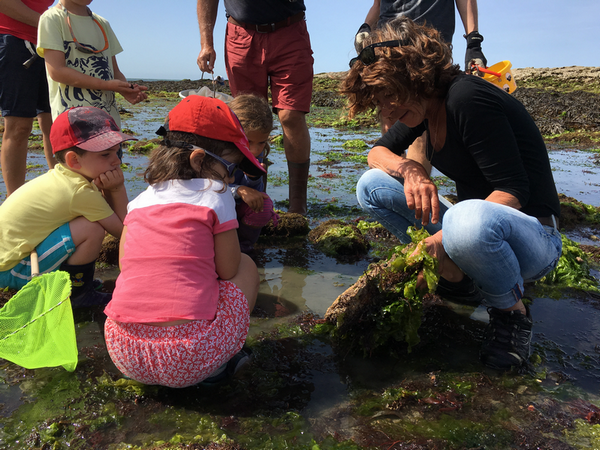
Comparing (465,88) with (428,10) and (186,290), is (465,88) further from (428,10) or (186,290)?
(428,10)

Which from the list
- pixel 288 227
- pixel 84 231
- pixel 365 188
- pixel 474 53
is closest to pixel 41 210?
pixel 84 231

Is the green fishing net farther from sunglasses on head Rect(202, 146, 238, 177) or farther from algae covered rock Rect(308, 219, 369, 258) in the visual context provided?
algae covered rock Rect(308, 219, 369, 258)

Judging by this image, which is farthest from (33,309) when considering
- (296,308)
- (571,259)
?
(571,259)

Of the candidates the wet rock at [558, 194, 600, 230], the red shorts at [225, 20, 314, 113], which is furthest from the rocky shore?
the wet rock at [558, 194, 600, 230]

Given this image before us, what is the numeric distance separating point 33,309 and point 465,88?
230 centimetres

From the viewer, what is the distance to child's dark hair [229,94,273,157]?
3.12m

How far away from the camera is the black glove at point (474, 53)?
10.1ft

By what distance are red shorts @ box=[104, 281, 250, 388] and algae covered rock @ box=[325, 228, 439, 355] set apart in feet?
2.32

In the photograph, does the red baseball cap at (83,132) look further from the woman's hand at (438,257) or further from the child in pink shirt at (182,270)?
the woman's hand at (438,257)

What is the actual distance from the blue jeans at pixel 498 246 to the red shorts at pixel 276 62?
2.36 m

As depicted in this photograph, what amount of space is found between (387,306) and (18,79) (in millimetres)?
3502

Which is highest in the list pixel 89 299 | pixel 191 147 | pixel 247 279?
pixel 191 147

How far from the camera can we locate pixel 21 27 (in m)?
3.53

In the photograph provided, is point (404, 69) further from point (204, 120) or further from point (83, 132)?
point (83, 132)
